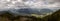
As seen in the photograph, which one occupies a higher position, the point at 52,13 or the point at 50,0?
the point at 50,0

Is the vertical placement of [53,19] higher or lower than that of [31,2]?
lower

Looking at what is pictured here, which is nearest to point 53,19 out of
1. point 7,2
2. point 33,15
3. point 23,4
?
point 33,15

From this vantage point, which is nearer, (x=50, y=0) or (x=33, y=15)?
(x=33, y=15)

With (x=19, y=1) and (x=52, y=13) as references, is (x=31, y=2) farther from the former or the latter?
(x=52, y=13)

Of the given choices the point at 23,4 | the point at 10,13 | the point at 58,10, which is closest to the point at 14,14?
the point at 10,13

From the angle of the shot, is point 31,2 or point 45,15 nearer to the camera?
point 45,15

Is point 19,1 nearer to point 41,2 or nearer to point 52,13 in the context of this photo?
point 41,2

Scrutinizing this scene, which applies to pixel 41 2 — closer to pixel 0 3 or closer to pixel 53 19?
pixel 53 19

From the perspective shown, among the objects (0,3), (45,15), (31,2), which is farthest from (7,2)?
(45,15)
